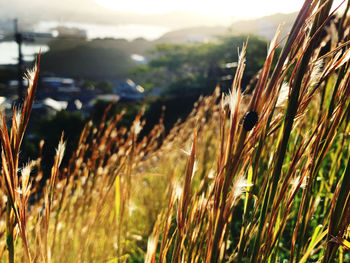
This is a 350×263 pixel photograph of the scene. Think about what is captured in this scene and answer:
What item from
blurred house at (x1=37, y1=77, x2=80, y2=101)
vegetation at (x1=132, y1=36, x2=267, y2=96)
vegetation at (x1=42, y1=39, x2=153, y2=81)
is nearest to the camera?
vegetation at (x1=132, y1=36, x2=267, y2=96)

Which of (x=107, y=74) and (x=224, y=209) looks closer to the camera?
(x=224, y=209)

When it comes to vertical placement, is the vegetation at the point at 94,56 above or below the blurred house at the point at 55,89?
above

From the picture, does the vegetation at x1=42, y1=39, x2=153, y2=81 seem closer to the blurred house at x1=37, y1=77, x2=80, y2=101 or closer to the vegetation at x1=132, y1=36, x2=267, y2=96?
the blurred house at x1=37, y1=77, x2=80, y2=101

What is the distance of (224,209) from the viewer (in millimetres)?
521

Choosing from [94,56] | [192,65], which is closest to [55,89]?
[192,65]

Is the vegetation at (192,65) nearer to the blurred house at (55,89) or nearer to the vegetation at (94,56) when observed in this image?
the blurred house at (55,89)

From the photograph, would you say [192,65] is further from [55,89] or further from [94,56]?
[94,56]

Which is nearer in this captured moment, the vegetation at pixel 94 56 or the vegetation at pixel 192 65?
the vegetation at pixel 192 65

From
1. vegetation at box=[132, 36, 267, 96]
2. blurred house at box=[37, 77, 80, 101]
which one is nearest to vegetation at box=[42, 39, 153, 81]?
blurred house at box=[37, 77, 80, 101]

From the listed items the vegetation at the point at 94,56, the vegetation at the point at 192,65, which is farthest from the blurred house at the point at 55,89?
the vegetation at the point at 94,56

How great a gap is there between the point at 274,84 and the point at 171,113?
70.6ft

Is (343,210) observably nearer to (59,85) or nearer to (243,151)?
(243,151)

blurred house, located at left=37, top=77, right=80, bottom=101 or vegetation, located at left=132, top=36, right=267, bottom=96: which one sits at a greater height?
vegetation, located at left=132, top=36, right=267, bottom=96

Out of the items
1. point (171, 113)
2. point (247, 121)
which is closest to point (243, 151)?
point (247, 121)
